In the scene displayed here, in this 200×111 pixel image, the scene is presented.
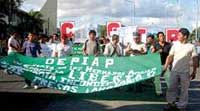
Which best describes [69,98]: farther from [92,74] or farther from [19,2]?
[19,2]

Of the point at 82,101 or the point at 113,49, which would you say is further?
the point at 113,49

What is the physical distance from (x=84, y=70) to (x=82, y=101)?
800mm

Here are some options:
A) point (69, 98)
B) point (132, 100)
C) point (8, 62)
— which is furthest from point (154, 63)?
point (8, 62)

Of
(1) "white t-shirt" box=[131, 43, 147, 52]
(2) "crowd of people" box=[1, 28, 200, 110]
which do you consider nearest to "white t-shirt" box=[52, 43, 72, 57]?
(2) "crowd of people" box=[1, 28, 200, 110]

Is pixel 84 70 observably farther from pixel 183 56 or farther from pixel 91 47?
pixel 183 56

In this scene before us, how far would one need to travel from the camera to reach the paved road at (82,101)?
13859mm

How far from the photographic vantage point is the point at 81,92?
574 inches

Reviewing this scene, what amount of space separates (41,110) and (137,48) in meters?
4.37

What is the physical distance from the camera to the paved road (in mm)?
13859

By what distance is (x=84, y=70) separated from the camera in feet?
49.5

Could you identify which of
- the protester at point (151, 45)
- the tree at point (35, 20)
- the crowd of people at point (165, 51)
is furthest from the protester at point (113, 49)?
the tree at point (35, 20)

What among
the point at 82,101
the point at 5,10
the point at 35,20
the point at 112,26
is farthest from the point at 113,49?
the point at 35,20

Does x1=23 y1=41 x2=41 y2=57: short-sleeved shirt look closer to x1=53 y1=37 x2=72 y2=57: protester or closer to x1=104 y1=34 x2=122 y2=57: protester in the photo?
x1=53 y1=37 x2=72 y2=57: protester

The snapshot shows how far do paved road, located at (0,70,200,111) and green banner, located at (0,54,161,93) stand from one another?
1.57 ft
